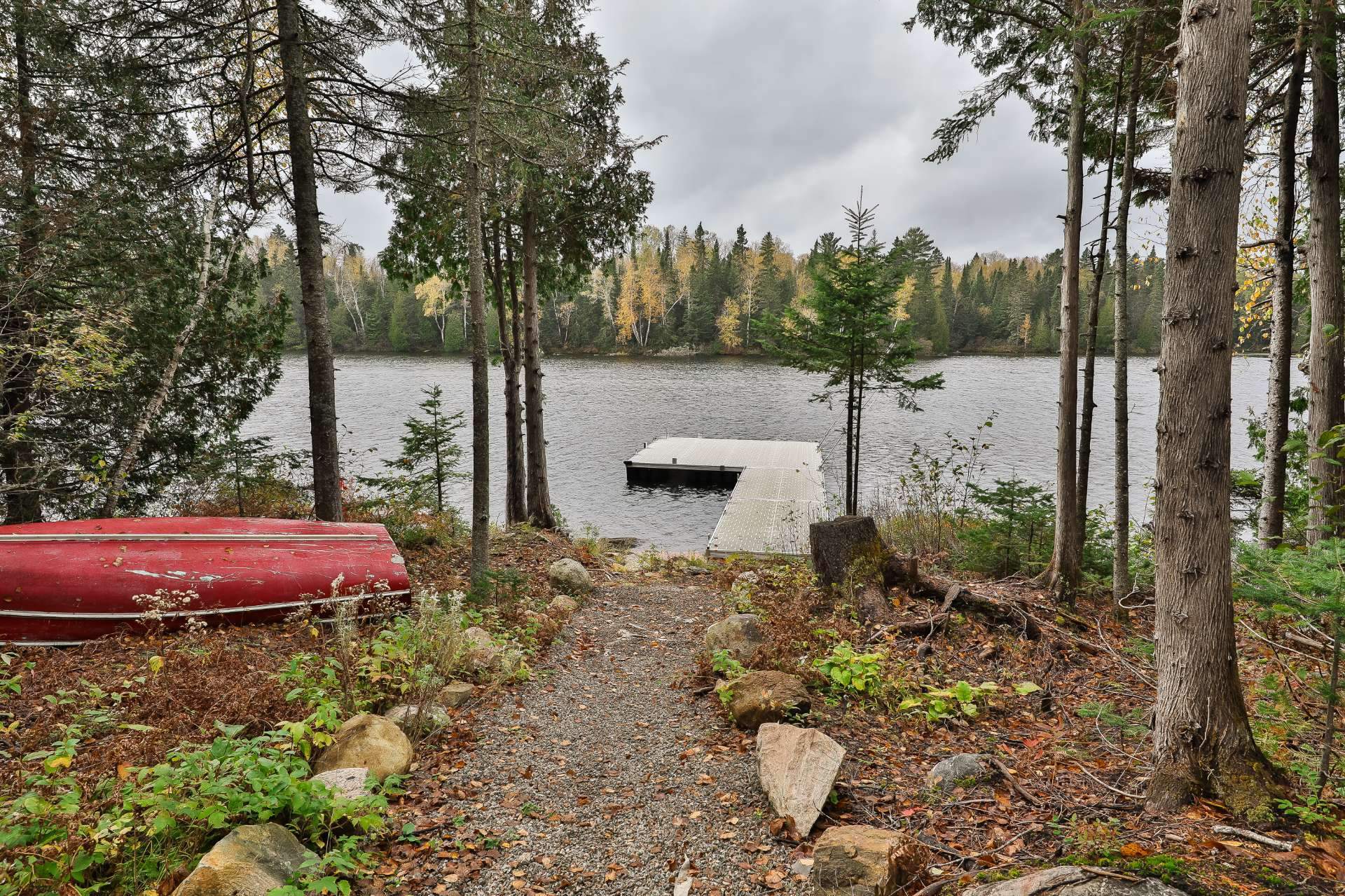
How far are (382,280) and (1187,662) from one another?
80.8 m

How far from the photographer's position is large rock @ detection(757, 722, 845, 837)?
3.26 m

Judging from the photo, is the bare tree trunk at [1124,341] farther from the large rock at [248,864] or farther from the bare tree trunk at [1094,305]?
the large rock at [248,864]

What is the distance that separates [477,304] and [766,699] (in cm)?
495

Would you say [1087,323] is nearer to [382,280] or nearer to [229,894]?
[229,894]

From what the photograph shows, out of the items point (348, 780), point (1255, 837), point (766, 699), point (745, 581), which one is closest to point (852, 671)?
point (766, 699)

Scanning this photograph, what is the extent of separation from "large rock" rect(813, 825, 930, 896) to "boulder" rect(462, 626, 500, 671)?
343 cm

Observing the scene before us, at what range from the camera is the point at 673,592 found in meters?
9.07

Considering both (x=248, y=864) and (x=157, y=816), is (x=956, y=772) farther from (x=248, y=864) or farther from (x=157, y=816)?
(x=157, y=816)

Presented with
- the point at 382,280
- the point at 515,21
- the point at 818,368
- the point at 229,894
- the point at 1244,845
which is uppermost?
the point at 382,280

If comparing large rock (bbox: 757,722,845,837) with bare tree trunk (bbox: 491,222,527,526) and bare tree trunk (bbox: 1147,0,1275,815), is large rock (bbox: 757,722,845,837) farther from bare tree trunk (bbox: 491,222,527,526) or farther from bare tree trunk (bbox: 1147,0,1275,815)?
bare tree trunk (bbox: 491,222,527,526)

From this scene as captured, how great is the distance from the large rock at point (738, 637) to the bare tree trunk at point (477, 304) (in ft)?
9.10

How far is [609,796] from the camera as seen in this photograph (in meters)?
3.75

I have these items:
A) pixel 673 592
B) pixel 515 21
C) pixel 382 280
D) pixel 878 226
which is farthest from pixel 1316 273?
pixel 382 280

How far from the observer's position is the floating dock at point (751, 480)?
1427 centimetres
